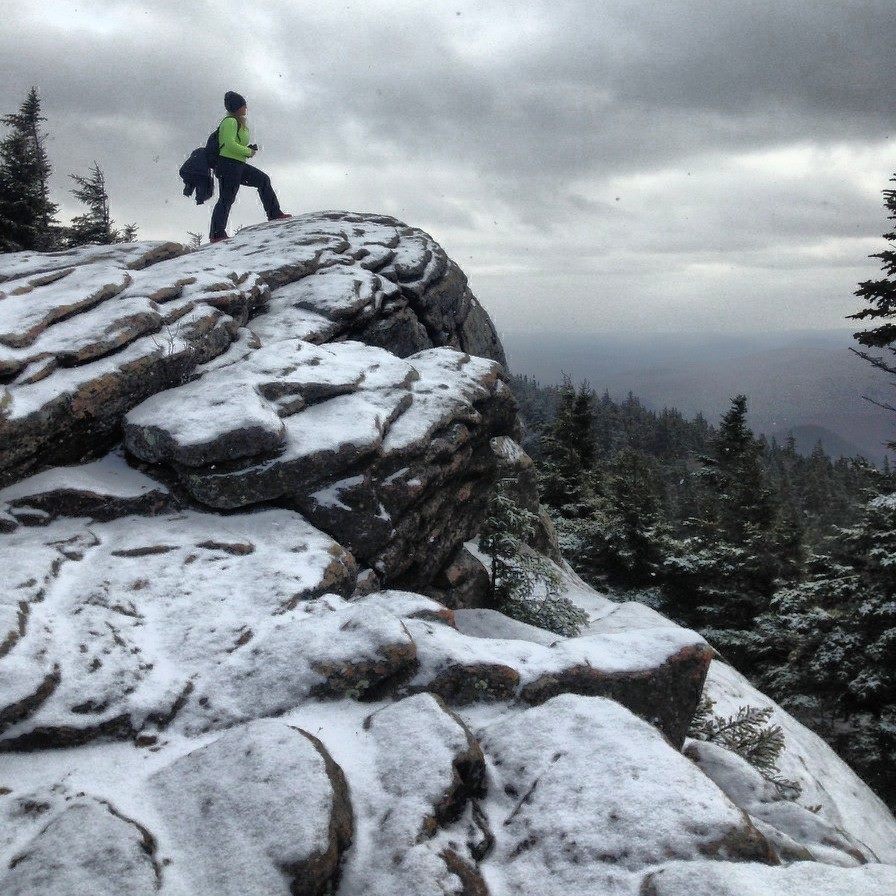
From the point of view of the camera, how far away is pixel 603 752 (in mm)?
5777

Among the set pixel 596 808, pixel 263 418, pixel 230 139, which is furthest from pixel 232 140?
pixel 596 808

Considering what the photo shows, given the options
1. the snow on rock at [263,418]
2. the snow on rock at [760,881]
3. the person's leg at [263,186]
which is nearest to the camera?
the snow on rock at [760,881]

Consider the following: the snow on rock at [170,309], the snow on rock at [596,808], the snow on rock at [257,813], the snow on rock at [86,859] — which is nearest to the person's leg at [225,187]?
the snow on rock at [170,309]

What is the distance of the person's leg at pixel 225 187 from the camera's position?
1847 centimetres

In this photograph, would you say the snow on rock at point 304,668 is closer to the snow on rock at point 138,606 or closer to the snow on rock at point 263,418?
the snow on rock at point 138,606

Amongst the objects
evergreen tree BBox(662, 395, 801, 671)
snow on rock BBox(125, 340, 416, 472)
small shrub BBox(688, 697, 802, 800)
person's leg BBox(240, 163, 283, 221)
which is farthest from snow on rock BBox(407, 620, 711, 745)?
person's leg BBox(240, 163, 283, 221)

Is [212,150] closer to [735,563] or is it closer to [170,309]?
[170,309]

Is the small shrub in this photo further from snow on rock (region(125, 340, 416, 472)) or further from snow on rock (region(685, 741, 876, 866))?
snow on rock (region(125, 340, 416, 472))

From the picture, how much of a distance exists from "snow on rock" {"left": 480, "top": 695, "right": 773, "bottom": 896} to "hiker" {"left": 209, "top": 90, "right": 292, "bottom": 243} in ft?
59.8

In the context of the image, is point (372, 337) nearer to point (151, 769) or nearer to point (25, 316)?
point (25, 316)

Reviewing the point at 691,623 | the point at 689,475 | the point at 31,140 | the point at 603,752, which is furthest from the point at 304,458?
the point at 689,475

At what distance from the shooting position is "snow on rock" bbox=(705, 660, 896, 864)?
1094 cm

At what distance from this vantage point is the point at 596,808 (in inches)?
205

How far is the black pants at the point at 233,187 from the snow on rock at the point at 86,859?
1866 centimetres
